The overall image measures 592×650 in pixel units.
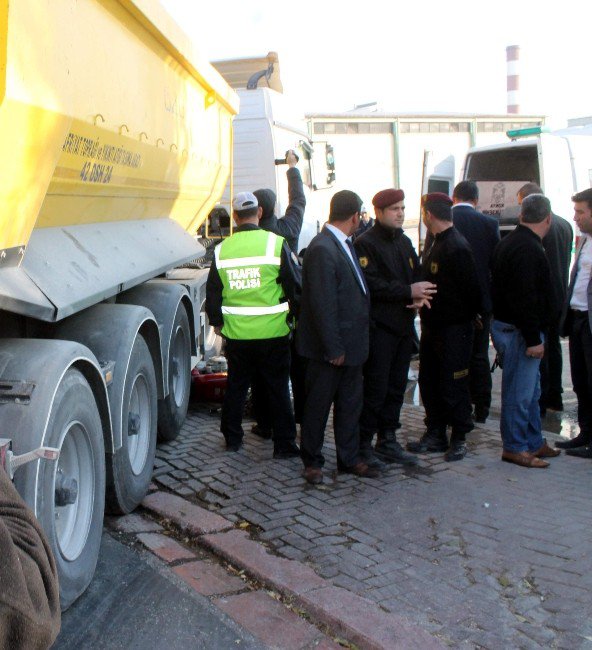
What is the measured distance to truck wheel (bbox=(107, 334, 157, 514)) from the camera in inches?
170

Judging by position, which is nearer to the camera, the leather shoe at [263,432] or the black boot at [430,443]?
the black boot at [430,443]

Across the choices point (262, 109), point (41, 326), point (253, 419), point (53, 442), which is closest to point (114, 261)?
point (41, 326)

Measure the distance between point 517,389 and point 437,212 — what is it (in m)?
1.29

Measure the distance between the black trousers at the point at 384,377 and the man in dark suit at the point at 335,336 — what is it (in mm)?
250

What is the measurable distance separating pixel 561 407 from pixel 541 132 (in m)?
5.67

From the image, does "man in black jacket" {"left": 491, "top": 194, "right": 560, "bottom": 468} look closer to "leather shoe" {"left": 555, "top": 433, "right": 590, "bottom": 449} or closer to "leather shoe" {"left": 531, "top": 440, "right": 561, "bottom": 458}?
"leather shoe" {"left": 531, "top": 440, "right": 561, "bottom": 458}

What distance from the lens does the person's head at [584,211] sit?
18.2ft

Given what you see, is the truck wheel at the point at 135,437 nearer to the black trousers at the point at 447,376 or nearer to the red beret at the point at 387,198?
the red beret at the point at 387,198

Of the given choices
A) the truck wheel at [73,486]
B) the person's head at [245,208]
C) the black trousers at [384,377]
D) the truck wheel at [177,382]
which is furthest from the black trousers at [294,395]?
Result: the truck wheel at [73,486]

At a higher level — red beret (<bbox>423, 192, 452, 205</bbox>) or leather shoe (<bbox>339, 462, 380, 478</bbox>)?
red beret (<bbox>423, 192, 452, 205</bbox>)

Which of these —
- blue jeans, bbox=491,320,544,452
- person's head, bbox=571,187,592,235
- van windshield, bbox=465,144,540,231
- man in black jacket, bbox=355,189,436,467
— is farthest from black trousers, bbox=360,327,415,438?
van windshield, bbox=465,144,540,231

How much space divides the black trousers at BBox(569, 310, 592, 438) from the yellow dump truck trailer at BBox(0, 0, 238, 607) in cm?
288

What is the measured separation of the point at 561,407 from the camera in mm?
7074

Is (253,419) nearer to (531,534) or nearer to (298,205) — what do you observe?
(298,205)
